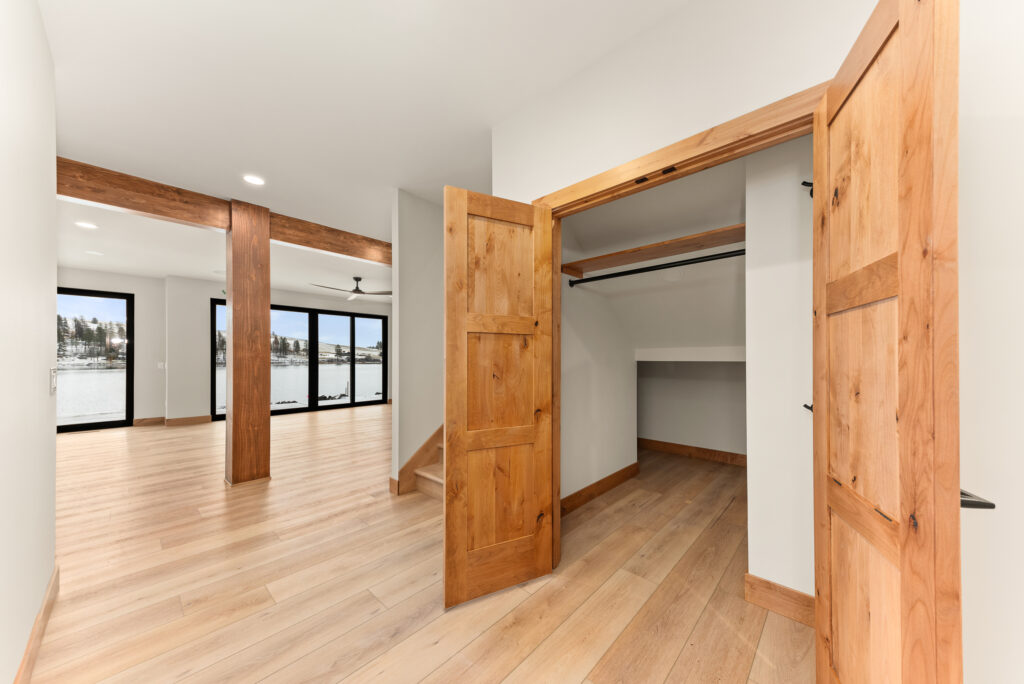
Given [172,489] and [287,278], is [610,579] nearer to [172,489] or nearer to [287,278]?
[172,489]

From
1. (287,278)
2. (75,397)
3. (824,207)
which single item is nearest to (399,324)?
(824,207)

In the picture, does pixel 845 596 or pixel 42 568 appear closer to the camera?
pixel 845 596

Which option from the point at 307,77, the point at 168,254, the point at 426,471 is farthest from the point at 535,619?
the point at 168,254

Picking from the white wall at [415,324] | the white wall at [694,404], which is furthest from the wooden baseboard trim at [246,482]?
the white wall at [694,404]

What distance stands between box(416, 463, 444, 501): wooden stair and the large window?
5302 mm

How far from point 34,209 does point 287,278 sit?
5.61m

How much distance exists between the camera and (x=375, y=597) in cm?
186

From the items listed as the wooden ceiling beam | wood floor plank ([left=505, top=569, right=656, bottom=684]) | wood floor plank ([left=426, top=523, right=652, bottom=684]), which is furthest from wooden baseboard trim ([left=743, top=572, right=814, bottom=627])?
the wooden ceiling beam

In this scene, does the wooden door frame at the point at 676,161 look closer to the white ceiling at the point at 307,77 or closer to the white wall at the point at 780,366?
the white wall at the point at 780,366

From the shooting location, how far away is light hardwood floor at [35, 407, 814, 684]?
4.74ft

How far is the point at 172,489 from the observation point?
11.0 feet

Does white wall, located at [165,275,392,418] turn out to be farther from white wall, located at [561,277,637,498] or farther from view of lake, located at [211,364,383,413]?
white wall, located at [561,277,637,498]

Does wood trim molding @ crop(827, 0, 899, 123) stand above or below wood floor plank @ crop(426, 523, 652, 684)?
above

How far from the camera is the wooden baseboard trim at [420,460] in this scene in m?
3.32
